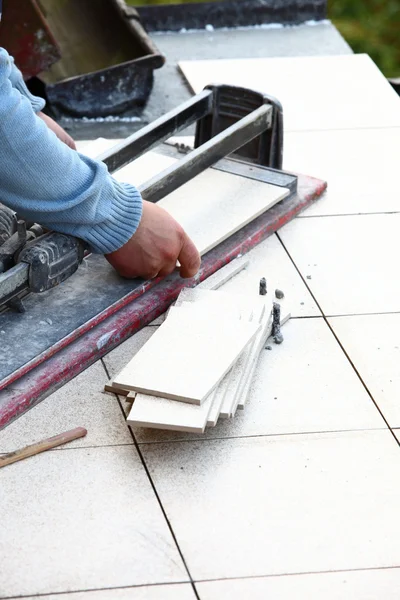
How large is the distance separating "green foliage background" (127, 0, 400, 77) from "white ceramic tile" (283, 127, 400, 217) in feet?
9.29

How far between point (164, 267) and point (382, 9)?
18.1 ft

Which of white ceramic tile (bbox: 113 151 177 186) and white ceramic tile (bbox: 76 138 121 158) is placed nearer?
white ceramic tile (bbox: 113 151 177 186)

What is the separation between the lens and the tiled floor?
2107mm

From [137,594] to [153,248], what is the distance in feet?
3.76

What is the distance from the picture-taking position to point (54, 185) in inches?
103

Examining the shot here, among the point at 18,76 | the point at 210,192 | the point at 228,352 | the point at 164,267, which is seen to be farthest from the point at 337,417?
the point at 18,76

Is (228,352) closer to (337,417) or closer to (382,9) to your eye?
(337,417)

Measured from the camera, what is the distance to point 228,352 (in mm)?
2621

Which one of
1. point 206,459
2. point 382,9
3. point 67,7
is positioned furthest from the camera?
point 382,9

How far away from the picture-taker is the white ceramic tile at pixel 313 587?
2.06 meters

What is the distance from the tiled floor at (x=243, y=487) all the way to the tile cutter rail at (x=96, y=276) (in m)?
0.08

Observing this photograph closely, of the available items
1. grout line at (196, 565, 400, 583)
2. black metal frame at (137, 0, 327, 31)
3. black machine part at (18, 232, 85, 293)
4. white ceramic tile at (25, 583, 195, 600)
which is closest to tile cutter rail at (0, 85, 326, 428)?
black machine part at (18, 232, 85, 293)

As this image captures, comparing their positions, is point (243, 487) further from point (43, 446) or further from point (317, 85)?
point (317, 85)

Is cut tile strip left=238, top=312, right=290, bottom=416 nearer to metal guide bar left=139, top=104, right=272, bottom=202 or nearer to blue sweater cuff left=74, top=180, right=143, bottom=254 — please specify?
blue sweater cuff left=74, top=180, right=143, bottom=254
